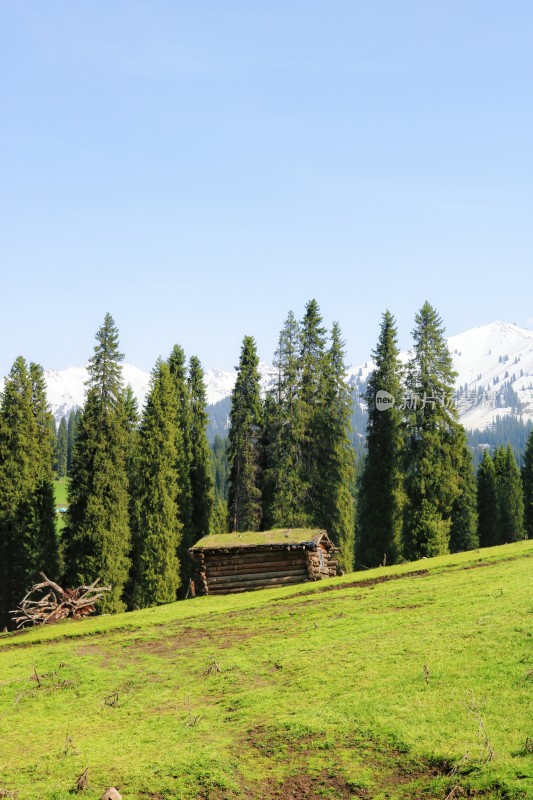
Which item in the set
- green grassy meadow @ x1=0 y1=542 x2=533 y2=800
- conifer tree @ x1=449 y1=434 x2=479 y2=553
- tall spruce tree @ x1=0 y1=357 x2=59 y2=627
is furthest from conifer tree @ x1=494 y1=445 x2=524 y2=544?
green grassy meadow @ x1=0 y1=542 x2=533 y2=800

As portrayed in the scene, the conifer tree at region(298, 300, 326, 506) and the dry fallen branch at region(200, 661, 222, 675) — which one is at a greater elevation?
the conifer tree at region(298, 300, 326, 506)

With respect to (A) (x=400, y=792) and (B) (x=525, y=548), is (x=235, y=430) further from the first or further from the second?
(A) (x=400, y=792)

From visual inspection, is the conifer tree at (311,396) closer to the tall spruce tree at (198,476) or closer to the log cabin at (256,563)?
the tall spruce tree at (198,476)

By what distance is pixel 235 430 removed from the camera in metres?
56.1

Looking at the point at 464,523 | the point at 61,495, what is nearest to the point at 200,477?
the point at 464,523

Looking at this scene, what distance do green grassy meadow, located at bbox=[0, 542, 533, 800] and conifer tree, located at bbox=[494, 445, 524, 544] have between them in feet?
168

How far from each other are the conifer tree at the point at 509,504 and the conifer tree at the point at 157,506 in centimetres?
3866

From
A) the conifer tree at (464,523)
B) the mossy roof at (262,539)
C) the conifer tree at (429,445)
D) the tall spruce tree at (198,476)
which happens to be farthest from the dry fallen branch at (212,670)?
the conifer tree at (464,523)

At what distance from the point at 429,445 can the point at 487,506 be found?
3312 centimetres

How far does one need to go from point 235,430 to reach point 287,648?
35111 mm

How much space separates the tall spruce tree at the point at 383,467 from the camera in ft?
179

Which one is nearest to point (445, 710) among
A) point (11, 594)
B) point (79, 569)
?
point (79, 569)

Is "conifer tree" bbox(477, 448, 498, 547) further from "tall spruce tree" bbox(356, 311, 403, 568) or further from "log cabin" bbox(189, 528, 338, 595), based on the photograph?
"log cabin" bbox(189, 528, 338, 595)

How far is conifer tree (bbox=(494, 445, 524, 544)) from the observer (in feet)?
249
